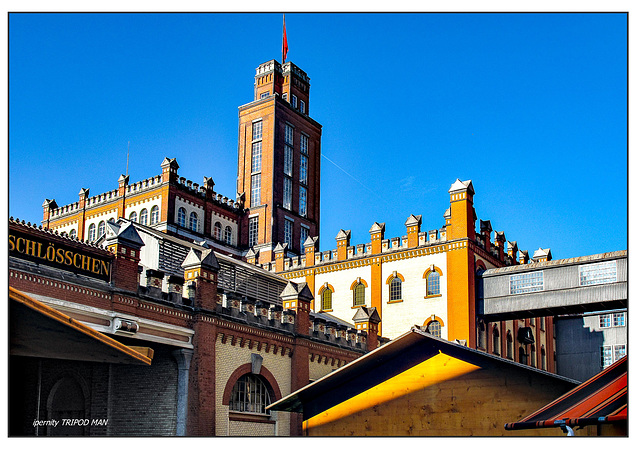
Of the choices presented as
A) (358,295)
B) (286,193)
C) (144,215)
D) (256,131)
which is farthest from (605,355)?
(144,215)

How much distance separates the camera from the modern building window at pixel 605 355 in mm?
51188

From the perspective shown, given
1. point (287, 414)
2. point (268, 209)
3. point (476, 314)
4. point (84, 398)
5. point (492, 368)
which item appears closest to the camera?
point (492, 368)

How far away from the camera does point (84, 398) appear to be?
24.9 meters

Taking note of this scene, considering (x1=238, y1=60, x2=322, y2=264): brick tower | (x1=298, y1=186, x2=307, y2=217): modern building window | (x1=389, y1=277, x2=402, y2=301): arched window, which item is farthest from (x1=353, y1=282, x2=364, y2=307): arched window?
(x1=298, y1=186, x2=307, y2=217): modern building window

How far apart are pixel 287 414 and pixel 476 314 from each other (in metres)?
16.6

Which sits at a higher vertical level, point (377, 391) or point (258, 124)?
point (258, 124)

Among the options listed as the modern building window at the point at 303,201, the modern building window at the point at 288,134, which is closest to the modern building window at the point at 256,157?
the modern building window at the point at 288,134

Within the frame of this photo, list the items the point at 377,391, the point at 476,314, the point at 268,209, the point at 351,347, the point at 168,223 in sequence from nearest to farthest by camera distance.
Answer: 1. the point at 377,391
2. the point at 351,347
3. the point at 476,314
4. the point at 168,223
5. the point at 268,209

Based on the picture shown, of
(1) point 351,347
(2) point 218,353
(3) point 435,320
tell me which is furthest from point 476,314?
(2) point 218,353

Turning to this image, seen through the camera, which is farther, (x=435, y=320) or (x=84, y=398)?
(x=435, y=320)

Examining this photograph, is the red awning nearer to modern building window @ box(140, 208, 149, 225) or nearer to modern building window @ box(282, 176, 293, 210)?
modern building window @ box(140, 208, 149, 225)

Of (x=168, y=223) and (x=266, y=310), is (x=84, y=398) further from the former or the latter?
(x=168, y=223)

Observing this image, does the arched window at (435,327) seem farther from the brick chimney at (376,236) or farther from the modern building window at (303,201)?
the modern building window at (303,201)

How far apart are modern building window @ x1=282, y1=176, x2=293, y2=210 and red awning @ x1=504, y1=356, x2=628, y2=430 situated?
44.8 meters
